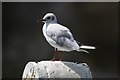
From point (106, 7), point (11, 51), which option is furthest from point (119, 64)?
point (11, 51)

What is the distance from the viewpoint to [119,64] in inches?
71.1

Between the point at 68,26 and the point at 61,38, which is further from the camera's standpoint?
the point at 68,26

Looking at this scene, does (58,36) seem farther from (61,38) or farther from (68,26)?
(68,26)

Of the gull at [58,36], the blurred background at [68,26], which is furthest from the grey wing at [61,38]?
the blurred background at [68,26]

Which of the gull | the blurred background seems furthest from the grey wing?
the blurred background

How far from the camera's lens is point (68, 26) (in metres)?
1.78

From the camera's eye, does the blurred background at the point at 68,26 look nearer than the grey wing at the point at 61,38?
No

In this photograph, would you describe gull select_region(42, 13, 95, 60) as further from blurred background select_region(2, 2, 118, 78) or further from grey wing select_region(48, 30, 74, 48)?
blurred background select_region(2, 2, 118, 78)

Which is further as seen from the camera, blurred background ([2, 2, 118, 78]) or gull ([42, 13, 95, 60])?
blurred background ([2, 2, 118, 78])

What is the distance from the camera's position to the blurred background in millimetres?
1794

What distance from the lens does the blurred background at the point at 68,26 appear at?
1.79 m

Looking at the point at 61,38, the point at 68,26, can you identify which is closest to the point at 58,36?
the point at 61,38

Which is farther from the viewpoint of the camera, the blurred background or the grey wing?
the blurred background

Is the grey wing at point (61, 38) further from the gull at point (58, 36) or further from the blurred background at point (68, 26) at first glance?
the blurred background at point (68, 26)
